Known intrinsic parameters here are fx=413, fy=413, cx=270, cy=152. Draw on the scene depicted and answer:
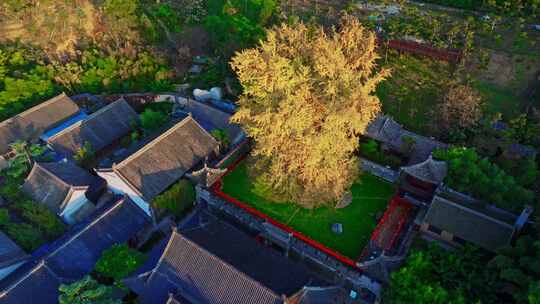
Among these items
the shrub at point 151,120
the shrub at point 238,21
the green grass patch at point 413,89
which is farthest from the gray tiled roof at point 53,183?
the green grass patch at point 413,89

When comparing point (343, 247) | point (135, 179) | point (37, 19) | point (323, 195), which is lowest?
point (343, 247)

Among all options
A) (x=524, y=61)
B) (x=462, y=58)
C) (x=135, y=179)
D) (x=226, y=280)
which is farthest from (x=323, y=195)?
(x=524, y=61)

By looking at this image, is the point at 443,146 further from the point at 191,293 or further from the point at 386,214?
the point at 191,293

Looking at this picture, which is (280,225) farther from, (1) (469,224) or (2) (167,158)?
(1) (469,224)

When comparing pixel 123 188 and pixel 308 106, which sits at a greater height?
pixel 308 106

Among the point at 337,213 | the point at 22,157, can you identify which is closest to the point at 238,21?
the point at 22,157

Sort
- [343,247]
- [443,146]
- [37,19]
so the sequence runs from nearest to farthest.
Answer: [343,247]
[443,146]
[37,19]

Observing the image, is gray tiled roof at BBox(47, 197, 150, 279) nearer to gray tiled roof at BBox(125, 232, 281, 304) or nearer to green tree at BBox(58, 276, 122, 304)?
green tree at BBox(58, 276, 122, 304)
